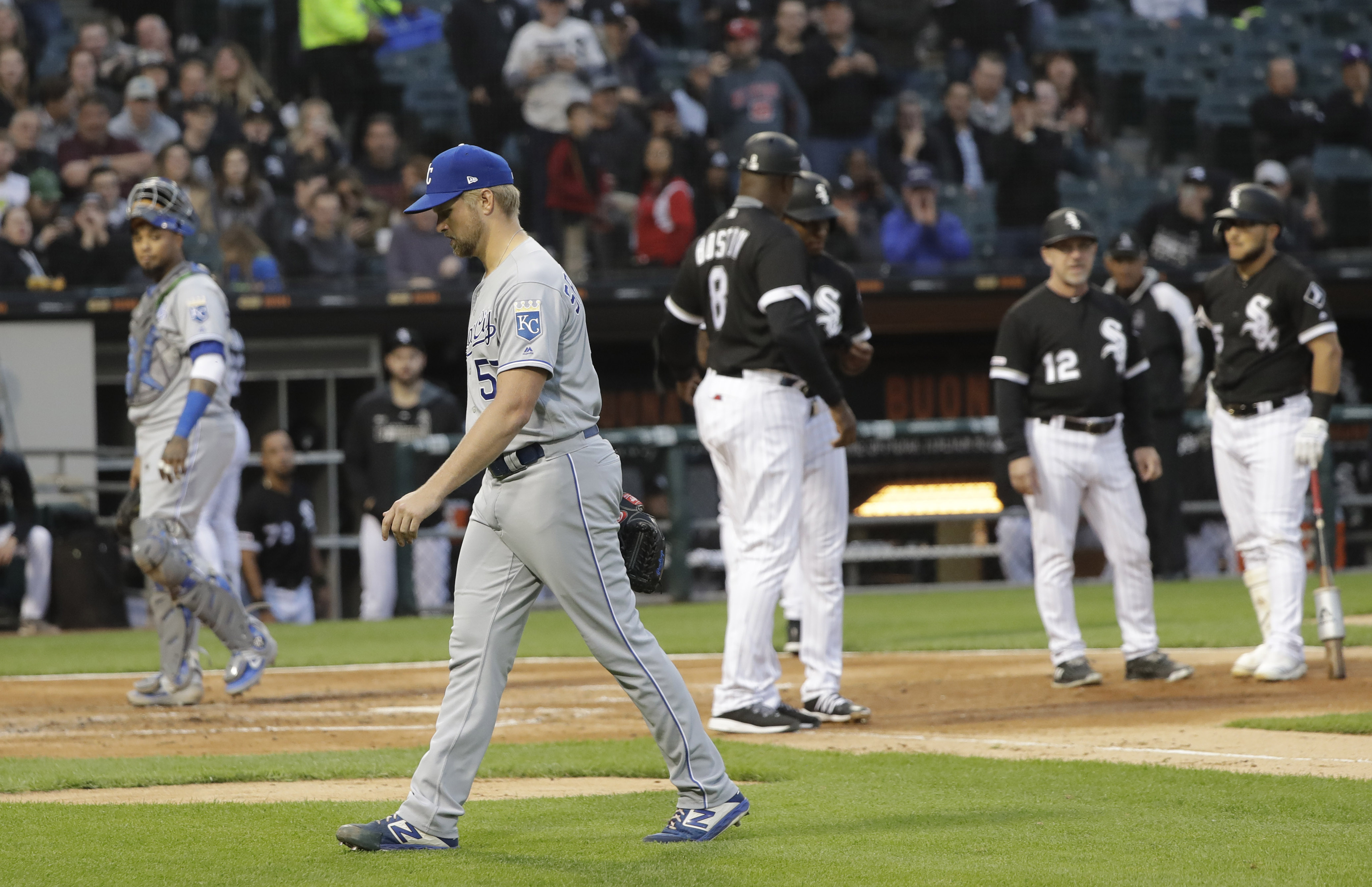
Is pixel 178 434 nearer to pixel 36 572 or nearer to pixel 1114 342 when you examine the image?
pixel 1114 342

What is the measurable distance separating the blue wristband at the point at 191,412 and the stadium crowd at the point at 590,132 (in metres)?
6.31

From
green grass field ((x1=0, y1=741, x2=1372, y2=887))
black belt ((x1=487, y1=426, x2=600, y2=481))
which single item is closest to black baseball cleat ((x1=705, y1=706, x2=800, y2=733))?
green grass field ((x1=0, y1=741, x2=1372, y2=887))

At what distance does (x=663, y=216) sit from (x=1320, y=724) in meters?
8.90

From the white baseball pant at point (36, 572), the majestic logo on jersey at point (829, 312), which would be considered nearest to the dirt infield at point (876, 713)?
the majestic logo on jersey at point (829, 312)

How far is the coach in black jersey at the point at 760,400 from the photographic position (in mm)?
5676

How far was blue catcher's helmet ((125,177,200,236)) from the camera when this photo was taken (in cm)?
651

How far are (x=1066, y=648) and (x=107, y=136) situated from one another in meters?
9.99

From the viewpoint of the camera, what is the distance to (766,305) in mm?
5652

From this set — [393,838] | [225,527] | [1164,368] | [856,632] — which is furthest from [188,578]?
[1164,368]

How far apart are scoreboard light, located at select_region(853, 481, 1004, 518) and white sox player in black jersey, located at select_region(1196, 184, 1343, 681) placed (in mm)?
5223

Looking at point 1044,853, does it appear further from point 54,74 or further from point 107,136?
point 54,74

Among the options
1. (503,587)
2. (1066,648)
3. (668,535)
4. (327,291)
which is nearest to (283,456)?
(327,291)

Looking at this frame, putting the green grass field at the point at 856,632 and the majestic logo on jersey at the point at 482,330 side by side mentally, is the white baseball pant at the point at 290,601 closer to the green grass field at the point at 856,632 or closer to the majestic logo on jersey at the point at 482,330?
the green grass field at the point at 856,632

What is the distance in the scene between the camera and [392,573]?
11.5 m
